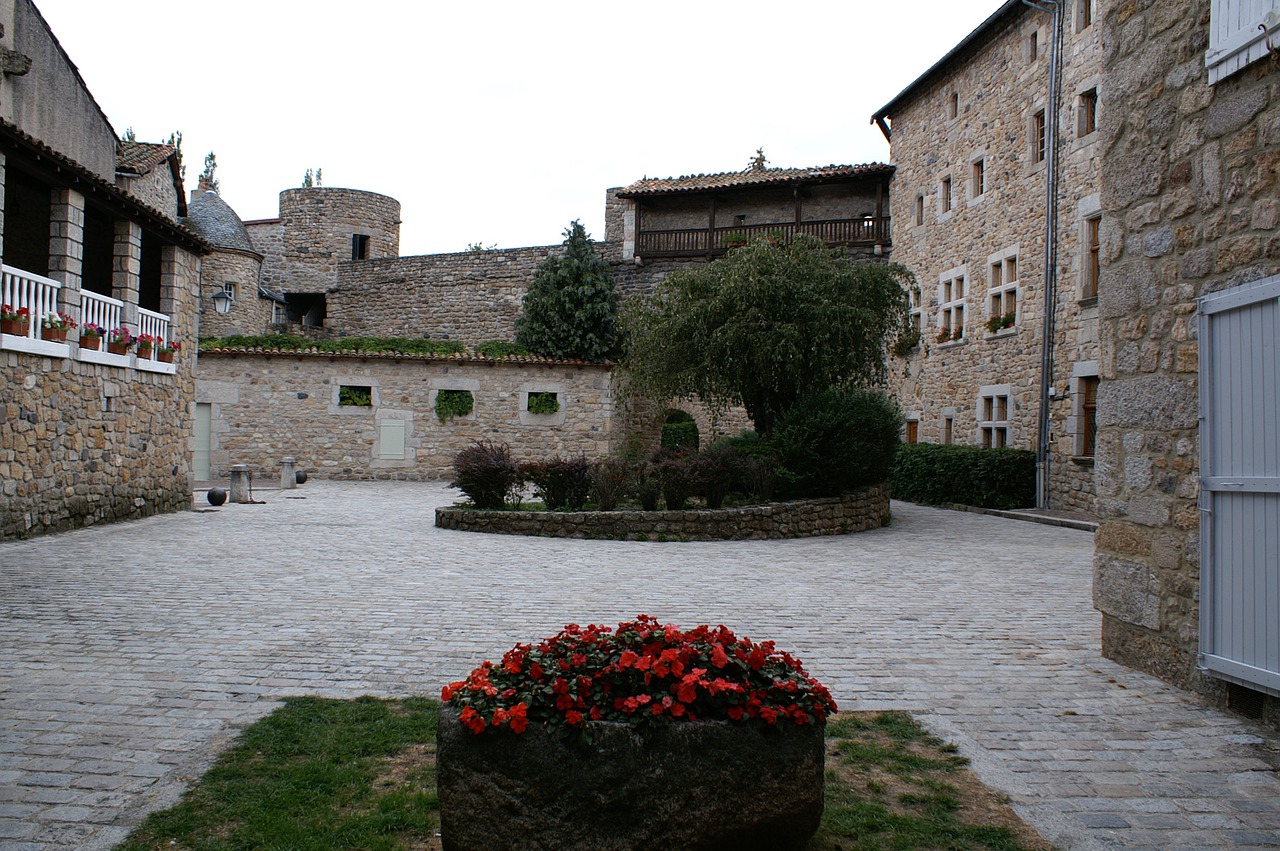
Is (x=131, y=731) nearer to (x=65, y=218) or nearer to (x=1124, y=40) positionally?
(x=1124, y=40)

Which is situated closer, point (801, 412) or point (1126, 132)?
point (1126, 132)

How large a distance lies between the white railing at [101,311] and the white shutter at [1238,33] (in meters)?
11.4

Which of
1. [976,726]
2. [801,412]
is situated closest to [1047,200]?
[801,412]

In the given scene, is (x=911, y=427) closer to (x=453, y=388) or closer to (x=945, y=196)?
(x=945, y=196)

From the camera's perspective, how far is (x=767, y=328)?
13664 millimetres

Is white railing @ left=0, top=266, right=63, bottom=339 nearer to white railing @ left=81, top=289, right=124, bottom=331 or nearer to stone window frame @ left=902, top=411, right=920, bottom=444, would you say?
white railing @ left=81, top=289, right=124, bottom=331

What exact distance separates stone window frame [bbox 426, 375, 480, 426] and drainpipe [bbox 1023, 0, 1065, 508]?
12.4 m

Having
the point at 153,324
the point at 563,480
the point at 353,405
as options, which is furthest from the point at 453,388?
the point at 563,480

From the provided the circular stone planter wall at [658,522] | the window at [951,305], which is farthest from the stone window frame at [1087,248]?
the circular stone planter wall at [658,522]

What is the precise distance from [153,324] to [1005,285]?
48.4 feet

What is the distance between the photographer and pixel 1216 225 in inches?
162

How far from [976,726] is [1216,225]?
2.59 m

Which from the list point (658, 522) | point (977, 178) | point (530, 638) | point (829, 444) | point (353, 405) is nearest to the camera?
point (530, 638)

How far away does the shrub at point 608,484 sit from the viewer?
11.4 metres
